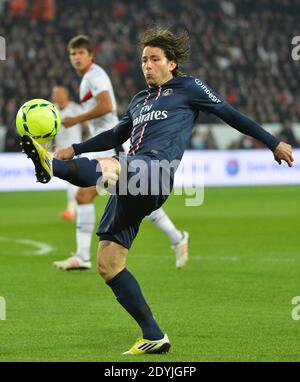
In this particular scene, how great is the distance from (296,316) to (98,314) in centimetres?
161

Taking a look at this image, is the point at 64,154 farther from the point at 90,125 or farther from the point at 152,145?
the point at 90,125

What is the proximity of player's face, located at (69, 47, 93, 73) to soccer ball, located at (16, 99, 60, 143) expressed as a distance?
4.52m

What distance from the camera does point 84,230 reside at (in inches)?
413

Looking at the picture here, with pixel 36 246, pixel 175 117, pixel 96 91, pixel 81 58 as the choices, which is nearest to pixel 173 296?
pixel 175 117

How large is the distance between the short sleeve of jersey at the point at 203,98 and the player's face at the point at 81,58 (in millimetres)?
4642

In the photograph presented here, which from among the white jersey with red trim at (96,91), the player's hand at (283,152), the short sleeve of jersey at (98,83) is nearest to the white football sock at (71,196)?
the white jersey with red trim at (96,91)

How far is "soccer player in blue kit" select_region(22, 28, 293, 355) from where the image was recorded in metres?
6.29

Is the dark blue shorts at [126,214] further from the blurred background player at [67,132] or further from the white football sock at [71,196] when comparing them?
the white football sock at [71,196]

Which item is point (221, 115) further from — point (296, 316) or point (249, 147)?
point (249, 147)

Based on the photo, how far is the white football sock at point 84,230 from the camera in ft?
34.0

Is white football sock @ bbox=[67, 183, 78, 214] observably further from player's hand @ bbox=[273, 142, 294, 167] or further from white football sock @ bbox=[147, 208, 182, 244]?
player's hand @ bbox=[273, 142, 294, 167]

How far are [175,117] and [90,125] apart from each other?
4.82 m

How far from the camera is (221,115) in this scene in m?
6.51
